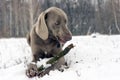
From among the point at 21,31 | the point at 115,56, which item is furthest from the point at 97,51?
the point at 21,31

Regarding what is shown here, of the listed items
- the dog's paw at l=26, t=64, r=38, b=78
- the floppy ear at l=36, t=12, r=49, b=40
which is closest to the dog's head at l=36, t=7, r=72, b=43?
the floppy ear at l=36, t=12, r=49, b=40

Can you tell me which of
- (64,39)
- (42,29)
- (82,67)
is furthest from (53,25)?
(82,67)

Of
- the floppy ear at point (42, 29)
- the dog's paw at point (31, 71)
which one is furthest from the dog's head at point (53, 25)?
the dog's paw at point (31, 71)

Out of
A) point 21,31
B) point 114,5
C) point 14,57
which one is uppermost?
point 14,57

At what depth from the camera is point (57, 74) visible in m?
5.97

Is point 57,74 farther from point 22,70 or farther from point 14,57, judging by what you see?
point 14,57

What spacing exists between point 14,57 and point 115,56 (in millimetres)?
2238

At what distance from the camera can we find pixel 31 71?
6.26 metres

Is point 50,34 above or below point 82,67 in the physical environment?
above

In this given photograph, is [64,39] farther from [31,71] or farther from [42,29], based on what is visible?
[31,71]

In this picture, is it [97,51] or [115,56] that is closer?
[115,56]

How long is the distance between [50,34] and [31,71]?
0.79 meters

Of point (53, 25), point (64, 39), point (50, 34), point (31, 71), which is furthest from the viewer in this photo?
point (50, 34)

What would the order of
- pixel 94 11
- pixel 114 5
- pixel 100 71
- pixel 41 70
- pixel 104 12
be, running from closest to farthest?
pixel 100 71, pixel 41 70, pixel 114 5, pixel 104 12, pixel 94 11
